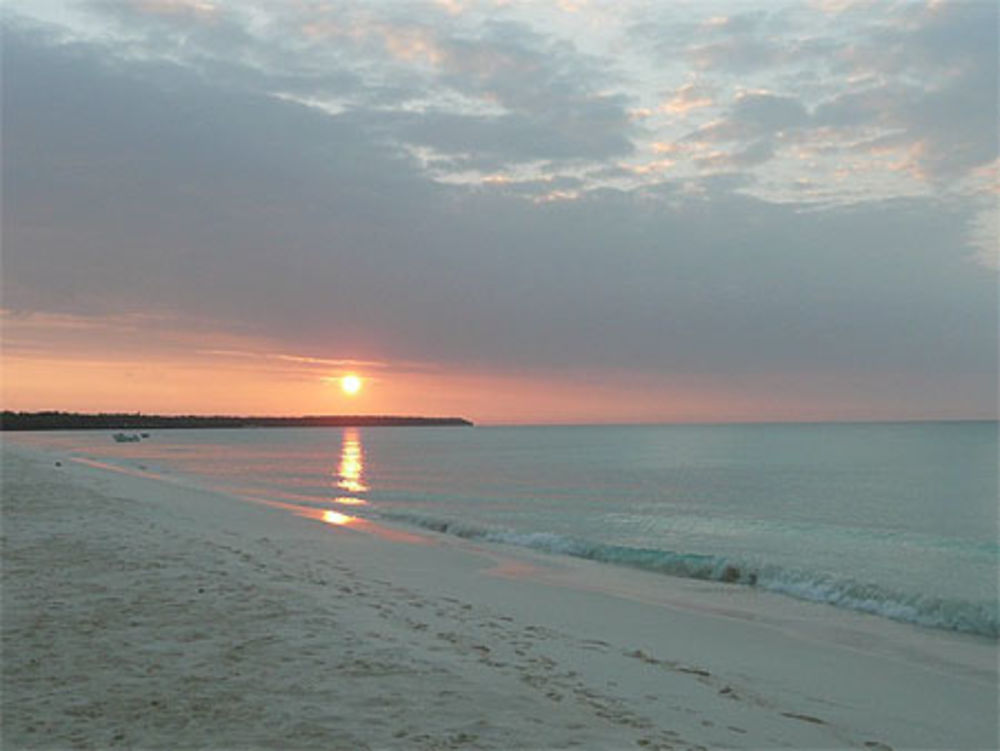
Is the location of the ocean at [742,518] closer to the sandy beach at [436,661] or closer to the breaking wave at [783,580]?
the breaking wave at [783,580]

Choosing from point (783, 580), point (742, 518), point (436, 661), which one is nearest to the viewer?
point (436, 661)

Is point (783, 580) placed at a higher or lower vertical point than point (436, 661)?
lower

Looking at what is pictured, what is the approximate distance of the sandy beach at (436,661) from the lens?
298 inches

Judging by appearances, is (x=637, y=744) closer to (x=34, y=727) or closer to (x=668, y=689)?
(x=668, y=689)

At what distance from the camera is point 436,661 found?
9.99m

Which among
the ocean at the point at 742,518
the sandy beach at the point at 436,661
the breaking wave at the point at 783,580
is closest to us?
the sandy beach at the point at 436,661

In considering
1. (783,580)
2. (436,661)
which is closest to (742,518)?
(783,580)

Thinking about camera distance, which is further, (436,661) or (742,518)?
(742,518)

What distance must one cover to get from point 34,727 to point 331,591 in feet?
25.3

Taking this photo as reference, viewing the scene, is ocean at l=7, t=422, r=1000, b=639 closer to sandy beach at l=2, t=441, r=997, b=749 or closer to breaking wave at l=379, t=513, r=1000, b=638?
breaking wave at l=379, t=513, r=1000, b=638

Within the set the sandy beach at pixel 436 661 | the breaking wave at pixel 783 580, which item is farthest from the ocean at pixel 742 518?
the sandy beach at pixel 436 661

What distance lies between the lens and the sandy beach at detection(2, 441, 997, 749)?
7.57 metres

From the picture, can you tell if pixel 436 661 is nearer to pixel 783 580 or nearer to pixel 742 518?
pixel 783 580

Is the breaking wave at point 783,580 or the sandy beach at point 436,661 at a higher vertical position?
the sandy beach at point 436,661
